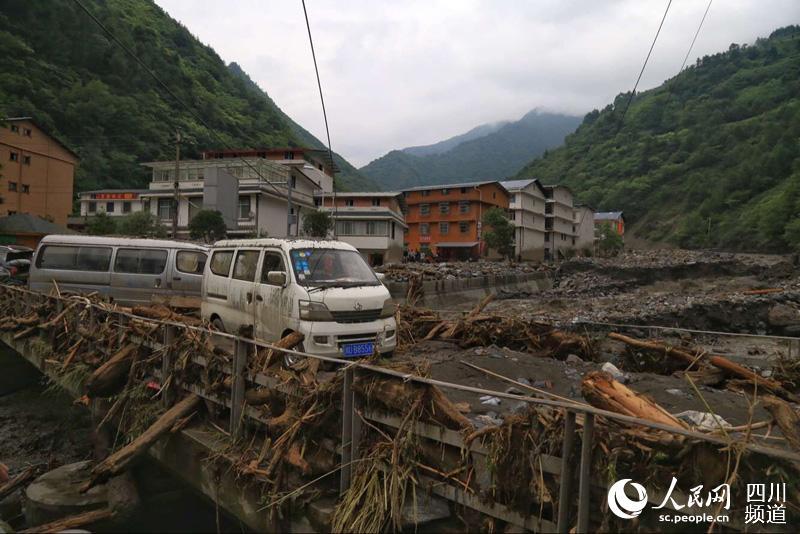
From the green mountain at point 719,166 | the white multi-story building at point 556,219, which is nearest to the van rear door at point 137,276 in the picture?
the green mountain at point 719,166

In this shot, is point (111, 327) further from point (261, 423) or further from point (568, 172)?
point (568, 172)

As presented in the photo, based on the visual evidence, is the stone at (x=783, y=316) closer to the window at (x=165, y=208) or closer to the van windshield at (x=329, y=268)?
the van windshield at (x=329, y=268)

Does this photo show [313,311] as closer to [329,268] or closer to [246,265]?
[329,268]

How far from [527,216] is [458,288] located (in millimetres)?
43447

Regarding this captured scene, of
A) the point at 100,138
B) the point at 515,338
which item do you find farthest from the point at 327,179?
the point at 515,338

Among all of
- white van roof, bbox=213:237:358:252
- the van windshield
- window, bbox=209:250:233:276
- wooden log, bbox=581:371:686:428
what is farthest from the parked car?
wooden log, bbox=581:371:686:428

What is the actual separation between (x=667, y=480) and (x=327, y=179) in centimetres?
5660

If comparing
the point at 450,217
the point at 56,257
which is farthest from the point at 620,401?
the point at 450,217

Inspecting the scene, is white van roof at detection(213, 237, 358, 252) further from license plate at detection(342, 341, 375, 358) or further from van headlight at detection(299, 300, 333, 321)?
license plate at detection(342, 341, 375, 358)

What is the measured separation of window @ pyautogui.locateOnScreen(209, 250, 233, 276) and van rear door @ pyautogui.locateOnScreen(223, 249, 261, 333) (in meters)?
0.24

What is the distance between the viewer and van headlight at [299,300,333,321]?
625cm

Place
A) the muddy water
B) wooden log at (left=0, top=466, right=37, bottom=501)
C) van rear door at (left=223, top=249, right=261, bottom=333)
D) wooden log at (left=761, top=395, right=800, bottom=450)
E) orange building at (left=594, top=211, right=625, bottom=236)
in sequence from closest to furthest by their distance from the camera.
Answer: wooden log at (left=761, top=395, right=800, bottom=450), the muddy water, wooden log at (left=0, top=466, right=37, bottom=501), van rear door at (left=223, top=249, right=261, bottom=333), orange building at (left=594, top=211, right=625, bottom=236)

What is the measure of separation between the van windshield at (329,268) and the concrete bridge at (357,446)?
72.1 inches

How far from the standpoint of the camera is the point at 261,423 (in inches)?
170
